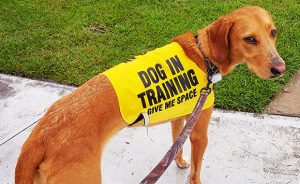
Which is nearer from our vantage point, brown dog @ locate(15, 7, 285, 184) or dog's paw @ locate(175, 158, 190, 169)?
brown dog @ locate(15, 7, 285, 184)

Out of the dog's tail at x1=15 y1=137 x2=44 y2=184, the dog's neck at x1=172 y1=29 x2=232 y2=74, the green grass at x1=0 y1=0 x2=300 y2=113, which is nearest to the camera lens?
the dog's tail at x1=15 y1=137 x2=44 y2=184

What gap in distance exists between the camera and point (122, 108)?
3.09 m

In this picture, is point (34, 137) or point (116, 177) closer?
point (34, 137)

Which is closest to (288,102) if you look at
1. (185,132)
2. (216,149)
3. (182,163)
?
(216,149)

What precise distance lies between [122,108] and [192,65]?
2.36ft

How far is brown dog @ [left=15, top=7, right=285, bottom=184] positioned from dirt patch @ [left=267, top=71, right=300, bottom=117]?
1.59m

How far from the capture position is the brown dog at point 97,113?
2.81m

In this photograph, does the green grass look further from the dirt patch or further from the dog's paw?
the dog's paw

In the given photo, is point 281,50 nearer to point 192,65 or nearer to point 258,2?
point 258,2

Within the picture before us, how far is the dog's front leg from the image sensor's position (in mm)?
3549

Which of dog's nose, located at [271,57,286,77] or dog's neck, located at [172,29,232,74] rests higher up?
dog's neck, located at [172,29,232,74]

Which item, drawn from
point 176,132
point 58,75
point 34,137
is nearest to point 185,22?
point 58,75

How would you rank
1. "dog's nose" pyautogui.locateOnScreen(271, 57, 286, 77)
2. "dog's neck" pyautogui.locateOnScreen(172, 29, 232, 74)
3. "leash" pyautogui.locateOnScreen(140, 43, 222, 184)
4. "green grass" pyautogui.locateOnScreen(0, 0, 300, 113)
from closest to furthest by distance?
1. "leash" pyautogui.locateOnScreen(140, 43, 222, 184)
2. "dog's nose" pyautogui.locateOnScreen(271, 57, 286, 77)
3. "dog's neck" pyautogui.locateOnScreen(172, 29, 232, 74)
4. "green grass" pyautogui.locateOnScreen(0, 0, 300, 113)

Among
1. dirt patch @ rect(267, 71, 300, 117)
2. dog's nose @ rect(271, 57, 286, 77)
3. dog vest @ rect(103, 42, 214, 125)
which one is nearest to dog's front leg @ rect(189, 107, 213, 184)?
dog vest @ rect(103, 42, 214, 125)
